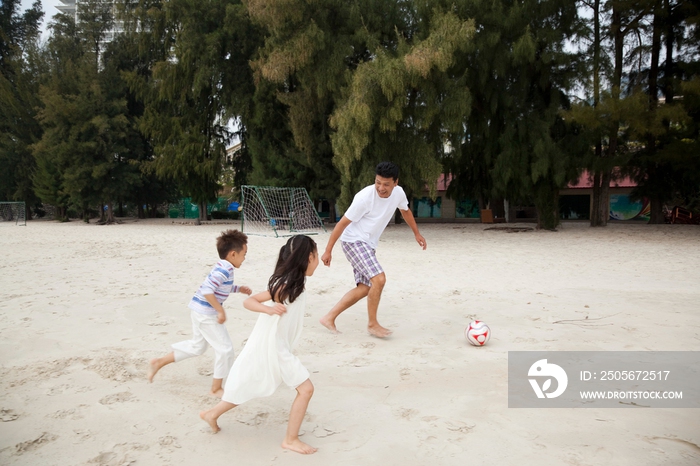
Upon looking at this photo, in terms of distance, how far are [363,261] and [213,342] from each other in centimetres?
196

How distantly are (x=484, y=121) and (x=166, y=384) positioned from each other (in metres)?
19.2

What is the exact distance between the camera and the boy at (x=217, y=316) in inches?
136

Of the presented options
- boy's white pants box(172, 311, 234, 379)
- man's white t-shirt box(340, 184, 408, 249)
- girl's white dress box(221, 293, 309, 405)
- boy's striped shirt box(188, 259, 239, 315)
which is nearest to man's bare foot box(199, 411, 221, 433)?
girl's white dress box(221, 293, 309, 405)

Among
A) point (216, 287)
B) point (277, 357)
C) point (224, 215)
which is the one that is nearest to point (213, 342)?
point (216, 287)

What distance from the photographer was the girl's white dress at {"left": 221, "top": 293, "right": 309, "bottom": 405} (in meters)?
2.87

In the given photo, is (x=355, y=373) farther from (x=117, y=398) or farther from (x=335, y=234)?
(x=117, y=398)

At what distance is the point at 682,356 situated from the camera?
14.3ft

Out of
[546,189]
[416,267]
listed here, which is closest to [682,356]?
[416,267]

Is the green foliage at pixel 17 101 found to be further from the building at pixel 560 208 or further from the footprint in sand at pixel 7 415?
the footprint in sand at pixel 7 415

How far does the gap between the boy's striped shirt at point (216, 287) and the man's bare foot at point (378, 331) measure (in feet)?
6.40

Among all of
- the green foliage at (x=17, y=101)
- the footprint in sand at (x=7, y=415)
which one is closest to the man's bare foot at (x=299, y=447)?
the footprint in sand at (x=7, y=415)

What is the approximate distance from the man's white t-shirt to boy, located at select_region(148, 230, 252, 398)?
5.52ft

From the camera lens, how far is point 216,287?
3.43m

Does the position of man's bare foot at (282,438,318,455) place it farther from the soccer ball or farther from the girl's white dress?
the soccer ball
